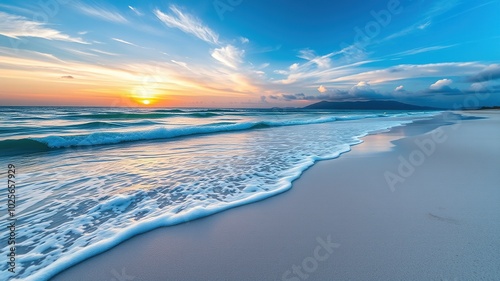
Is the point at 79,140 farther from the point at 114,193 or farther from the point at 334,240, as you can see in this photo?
the point at 334,240

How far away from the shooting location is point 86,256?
2244 mm

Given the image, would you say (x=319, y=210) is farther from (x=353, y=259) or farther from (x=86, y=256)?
(x=86, y=256)

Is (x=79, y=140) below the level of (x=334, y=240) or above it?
below

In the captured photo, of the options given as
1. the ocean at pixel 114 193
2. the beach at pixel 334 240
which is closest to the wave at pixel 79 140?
the ocean at pixel 114 193

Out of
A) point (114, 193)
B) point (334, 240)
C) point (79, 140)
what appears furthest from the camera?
point (79, 140)

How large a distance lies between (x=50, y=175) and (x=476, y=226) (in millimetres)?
7757

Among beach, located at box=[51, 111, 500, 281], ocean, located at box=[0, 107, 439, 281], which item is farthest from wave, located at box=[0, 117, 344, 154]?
beach, located at box=[51, 111, 500, 281]

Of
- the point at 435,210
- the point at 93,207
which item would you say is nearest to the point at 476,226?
the point at 435,210

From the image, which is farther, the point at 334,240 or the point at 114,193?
the point at 114,193

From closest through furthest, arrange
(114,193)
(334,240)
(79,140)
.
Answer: (334,240) → (114,193) → (79,140)

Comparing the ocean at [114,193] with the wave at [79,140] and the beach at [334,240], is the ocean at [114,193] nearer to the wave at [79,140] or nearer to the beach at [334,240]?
the beach at [334,240]

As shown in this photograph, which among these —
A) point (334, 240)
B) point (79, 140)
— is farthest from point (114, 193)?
point (79, 140)

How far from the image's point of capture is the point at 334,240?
2416 millimetres

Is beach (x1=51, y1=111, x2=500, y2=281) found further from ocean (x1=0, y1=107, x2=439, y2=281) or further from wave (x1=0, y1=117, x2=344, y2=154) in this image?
wave (x1=0, y1=117, x2=344, y2=154)
